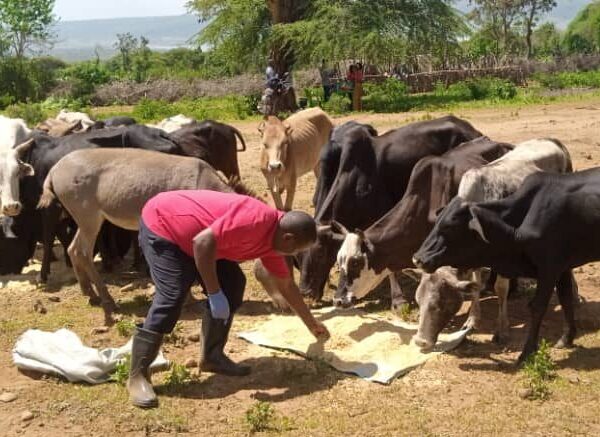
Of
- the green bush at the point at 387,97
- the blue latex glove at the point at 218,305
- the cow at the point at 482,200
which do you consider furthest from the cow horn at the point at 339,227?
the green bush at the point at 387,97

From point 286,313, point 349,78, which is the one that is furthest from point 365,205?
point 349,78

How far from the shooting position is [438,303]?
6.46 m

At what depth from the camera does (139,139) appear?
9422mm

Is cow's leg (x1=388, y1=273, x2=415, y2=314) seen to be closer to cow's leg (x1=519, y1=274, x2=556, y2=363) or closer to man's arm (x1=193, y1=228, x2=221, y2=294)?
cow's leg (x1=519, y1=274, x2=556, y2=363)

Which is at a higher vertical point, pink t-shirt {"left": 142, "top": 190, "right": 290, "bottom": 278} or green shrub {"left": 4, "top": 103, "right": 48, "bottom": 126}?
pink t-shirt {"left": 142, "top": 190, "right": 290, "bottom": 278}

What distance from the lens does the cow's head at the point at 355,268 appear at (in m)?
7.44

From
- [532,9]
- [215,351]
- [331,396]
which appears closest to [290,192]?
[215,351]

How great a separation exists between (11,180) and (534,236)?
603 cm

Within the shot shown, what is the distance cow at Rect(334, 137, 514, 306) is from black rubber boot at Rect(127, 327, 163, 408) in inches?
92.3

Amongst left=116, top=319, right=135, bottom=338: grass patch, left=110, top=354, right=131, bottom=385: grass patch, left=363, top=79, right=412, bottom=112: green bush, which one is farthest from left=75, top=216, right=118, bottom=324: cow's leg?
left=363, top=79, right=412, bottom=112: green bush

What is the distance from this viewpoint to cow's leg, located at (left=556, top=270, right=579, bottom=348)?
6504 mm

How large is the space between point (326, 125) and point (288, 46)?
49.3ft

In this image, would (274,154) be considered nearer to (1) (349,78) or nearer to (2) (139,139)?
(2) (139,139)

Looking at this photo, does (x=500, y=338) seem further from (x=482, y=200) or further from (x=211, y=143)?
(x=211, y=143)
